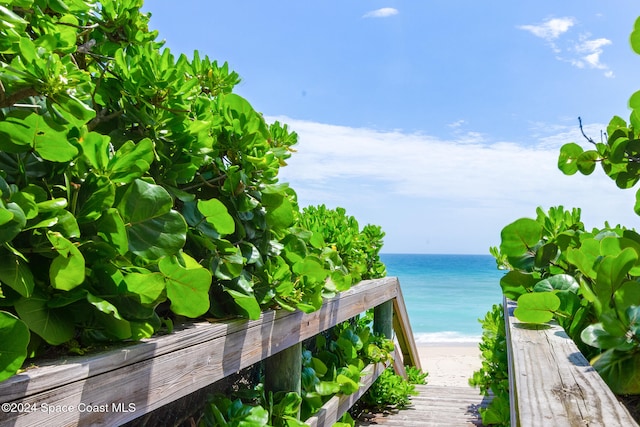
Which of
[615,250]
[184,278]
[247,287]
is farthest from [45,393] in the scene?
[615,250]

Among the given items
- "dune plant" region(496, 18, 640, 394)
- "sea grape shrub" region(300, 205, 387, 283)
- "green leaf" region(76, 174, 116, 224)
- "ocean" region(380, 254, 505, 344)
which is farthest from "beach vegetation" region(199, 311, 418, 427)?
"ocean" region(380, 254, 505, 344)

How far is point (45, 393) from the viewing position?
76 cm

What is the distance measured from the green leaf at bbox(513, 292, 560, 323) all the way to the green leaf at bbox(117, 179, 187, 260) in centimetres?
74

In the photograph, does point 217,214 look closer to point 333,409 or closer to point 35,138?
point 35,138

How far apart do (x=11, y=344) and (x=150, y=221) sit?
0.33 metres

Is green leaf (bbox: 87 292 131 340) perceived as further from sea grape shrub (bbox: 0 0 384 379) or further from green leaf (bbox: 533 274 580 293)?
green leaf (bbox: 533 274 580 293)

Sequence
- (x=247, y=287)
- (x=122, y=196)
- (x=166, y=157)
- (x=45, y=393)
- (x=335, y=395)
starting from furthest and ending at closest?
(x=335, y=395), (x=247, y=287), (x=166, y=157), (x=122, y=196), (x=45, y=393)

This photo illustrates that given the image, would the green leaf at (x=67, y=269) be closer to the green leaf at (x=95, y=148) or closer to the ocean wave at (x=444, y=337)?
the green leaf at (x=95, y=148)

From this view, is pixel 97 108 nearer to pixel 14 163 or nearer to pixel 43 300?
pixel 14 163

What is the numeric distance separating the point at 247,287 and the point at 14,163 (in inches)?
27.8

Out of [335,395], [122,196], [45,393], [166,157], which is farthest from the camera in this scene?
[335,395]

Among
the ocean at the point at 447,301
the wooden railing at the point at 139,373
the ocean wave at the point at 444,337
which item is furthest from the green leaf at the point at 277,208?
the ocean wave at the point at 444,337

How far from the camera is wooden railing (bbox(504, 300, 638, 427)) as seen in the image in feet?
1.93

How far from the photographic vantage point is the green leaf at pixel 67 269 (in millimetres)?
778
